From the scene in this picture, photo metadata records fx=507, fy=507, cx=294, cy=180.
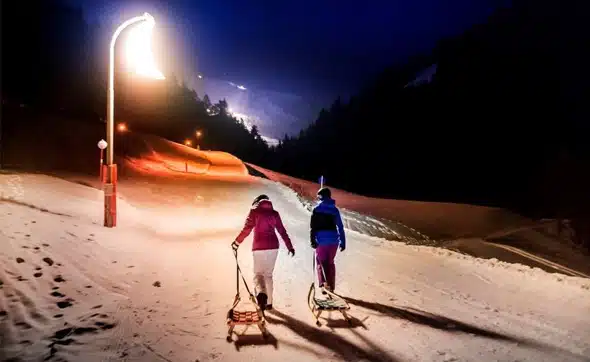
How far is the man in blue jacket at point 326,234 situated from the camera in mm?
7922

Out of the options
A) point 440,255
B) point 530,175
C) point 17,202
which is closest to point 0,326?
point 17,202

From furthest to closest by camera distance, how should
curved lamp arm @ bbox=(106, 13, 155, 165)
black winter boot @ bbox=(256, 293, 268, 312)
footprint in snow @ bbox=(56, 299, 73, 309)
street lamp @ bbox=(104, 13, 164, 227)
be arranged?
street lamp @ bbox=(104, 13, 164, 227) < curved lamp arm @ bbox=(106, 13, 155, 165) < black winter boot @ bbox=(256, 293, 268, 312) < footprint in snow @ bbox=(56, 299, 73, 309)

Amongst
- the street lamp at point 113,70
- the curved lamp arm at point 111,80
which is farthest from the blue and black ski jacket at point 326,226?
the curved lamp arm at point 111,80

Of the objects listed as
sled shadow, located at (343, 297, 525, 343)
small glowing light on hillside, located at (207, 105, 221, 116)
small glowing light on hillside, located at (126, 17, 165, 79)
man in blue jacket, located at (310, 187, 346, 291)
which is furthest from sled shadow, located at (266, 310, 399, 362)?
small glowing light on hillside, located at (207, 105, 221, 116)

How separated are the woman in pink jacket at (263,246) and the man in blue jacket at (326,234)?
82 centimetres

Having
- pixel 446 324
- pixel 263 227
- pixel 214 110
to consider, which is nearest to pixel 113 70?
pixel 263 227

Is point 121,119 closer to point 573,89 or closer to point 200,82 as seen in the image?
point 200,82

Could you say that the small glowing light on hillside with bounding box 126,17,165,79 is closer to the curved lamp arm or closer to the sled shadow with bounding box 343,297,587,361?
the curved lamp arm

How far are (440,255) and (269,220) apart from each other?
888cm

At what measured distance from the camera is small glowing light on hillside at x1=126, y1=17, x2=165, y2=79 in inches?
545

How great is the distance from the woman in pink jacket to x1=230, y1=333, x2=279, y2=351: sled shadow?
818mm

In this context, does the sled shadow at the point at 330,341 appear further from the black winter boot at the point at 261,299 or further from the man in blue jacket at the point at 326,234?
the man in blue jacket at the point at 326,234

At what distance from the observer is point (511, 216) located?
2811cm

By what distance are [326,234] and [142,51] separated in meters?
8.97
